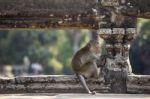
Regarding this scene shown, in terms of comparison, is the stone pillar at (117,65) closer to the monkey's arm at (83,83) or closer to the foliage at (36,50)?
the monkey's arm at (83,83)

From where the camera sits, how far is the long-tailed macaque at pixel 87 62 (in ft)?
46.9

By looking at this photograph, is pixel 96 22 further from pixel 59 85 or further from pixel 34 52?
pixel 34 52

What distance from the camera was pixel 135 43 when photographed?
3016 centimetres

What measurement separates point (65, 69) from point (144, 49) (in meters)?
16.4

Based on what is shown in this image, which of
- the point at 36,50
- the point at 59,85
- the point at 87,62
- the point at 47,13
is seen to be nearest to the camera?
the point at 47,13

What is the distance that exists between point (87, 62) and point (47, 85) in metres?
1.13

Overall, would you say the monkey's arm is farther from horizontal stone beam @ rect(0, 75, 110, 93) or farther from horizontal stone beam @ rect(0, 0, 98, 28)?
horizontal stone beam @ rect(0, 0, 98, 28)

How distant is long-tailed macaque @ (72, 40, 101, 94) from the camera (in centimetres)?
1430

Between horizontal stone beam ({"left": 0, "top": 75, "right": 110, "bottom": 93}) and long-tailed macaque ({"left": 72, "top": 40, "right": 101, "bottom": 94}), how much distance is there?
172 mm

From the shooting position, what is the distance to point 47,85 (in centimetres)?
1431

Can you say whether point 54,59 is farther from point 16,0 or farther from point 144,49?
point 16,0

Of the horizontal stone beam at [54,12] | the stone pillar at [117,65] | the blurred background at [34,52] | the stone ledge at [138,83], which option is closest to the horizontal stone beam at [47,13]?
the horizontal stone beam at [54,12]

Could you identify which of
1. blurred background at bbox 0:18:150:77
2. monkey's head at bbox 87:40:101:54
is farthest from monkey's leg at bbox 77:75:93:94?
blurred background at bbox 0:18:150:77

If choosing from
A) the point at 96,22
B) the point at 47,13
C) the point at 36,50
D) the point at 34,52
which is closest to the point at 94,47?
the point at 96,22
